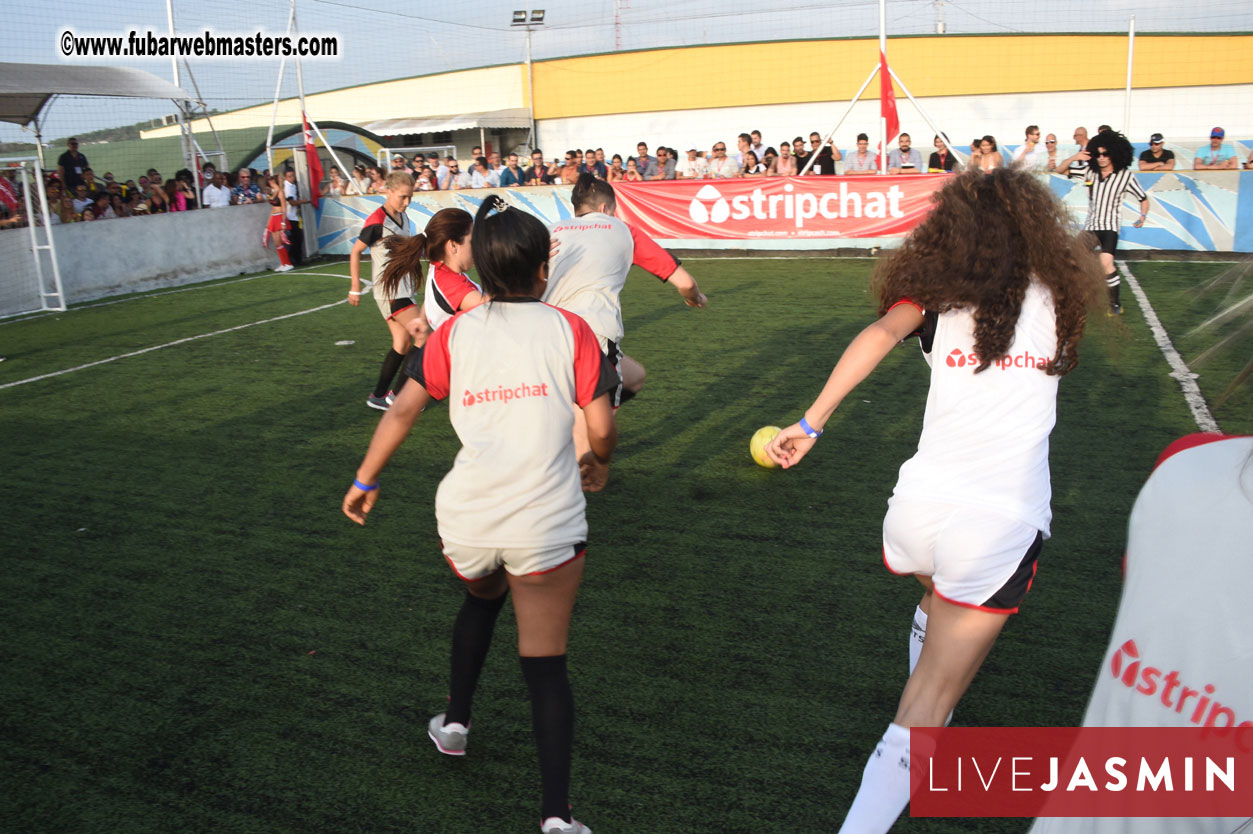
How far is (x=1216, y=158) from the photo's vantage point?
18422 millimetres

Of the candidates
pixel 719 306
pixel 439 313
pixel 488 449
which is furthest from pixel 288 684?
pixel 719 306

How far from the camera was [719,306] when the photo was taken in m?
12.0

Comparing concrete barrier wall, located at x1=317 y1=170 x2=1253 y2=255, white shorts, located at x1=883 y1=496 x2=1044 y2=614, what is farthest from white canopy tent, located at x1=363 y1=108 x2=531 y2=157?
white shorts, located at x1=883 y1=496 x2=1044 y2=614

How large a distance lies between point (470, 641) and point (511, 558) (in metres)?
0.52

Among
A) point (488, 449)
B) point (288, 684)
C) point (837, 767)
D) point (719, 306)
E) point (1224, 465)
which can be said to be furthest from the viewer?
point (719, 306)

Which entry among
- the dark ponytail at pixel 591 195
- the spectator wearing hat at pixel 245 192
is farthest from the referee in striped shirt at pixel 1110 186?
the spectator wearing hat at pixel 245 192

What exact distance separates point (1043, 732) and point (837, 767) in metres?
0.78

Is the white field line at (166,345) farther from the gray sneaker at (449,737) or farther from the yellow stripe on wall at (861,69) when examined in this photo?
the yellow stripe on wall at (861,69)

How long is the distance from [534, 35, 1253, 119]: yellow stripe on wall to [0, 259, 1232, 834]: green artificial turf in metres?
23.2

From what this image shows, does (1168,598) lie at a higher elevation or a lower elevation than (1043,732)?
higher

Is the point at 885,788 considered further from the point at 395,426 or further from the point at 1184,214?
the point at 1184,214

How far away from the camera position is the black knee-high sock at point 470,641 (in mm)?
3090

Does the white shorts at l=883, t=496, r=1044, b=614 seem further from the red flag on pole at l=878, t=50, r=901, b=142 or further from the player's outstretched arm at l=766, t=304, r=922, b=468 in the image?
the red flag on pole at l=878, t=50, r=901, b=142

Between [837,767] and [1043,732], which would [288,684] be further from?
[1043,732]
